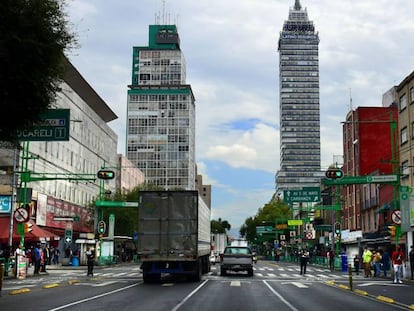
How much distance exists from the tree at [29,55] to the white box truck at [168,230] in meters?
13.2

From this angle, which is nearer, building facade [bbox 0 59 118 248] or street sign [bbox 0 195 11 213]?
street sign [bbox 0 195 11 213]

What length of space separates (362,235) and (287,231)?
46444 millimetres

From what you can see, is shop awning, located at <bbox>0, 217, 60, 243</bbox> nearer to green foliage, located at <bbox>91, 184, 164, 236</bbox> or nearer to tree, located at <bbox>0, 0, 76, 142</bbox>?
green foliage, located at <bbox>91, 184, 164, 236</bbox>

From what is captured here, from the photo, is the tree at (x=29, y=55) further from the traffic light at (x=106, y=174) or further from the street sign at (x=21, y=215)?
the traffic light at (x=106, y=174)

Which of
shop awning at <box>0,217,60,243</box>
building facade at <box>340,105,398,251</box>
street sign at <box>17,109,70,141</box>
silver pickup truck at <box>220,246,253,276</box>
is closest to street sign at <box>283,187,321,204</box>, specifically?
building facade at <box>340,105,398,251</box>

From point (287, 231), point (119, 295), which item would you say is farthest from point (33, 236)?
point (287, 231)

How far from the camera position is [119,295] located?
1988 cm

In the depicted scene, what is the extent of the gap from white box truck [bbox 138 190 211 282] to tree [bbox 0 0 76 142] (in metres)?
13.2

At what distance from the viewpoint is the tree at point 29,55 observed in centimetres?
1109

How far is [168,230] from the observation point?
25922mm

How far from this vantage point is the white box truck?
25.8 meters

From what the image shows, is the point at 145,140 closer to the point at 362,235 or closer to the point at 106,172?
the point at 362,235

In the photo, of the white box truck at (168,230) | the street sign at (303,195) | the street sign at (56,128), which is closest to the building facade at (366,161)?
the street sign at (303,195)

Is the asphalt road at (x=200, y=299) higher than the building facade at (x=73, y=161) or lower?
lower
